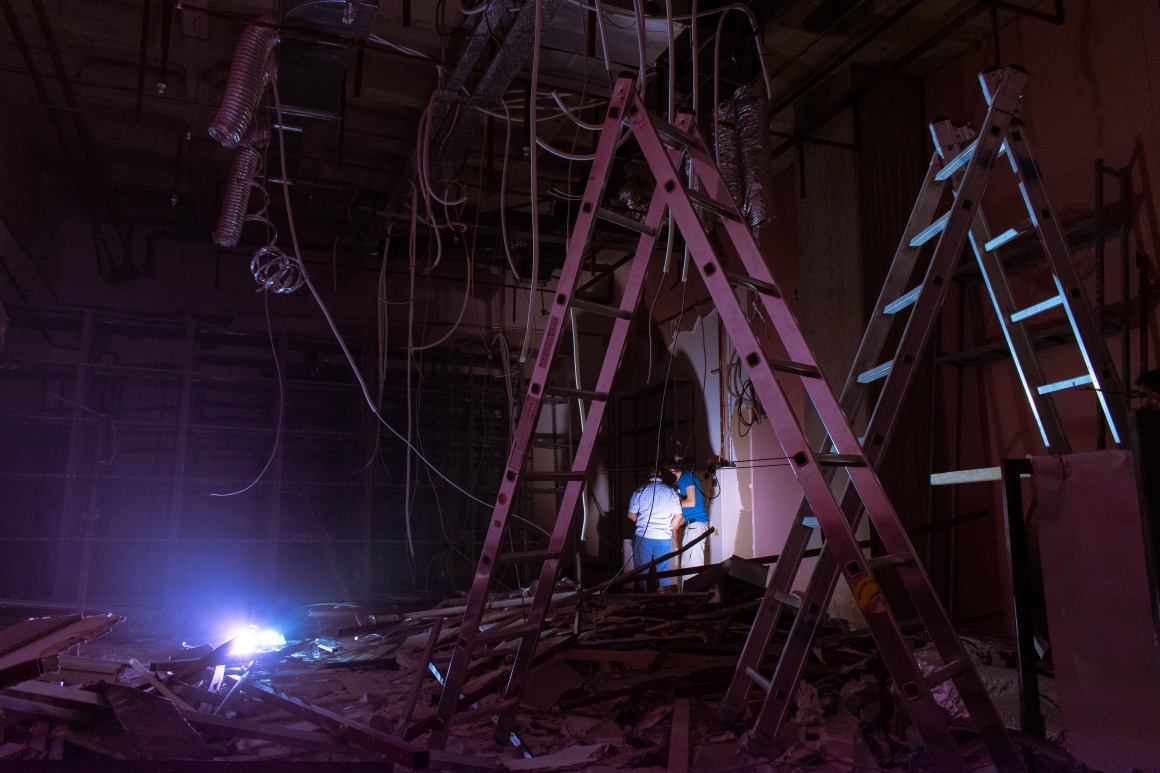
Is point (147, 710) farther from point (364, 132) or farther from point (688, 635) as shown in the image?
point (364, 132)

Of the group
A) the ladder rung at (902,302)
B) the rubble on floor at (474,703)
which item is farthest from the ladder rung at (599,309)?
the rubble on floor at (474,703)

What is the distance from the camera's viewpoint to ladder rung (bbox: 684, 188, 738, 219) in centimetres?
217

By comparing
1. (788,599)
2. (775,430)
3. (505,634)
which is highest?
(775,430)

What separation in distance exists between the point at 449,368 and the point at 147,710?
236 inches

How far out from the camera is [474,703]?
2883mm

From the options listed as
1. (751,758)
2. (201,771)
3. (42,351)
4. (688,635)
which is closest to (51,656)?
(201,771)

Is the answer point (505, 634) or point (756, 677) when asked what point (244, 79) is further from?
point (756, 677)

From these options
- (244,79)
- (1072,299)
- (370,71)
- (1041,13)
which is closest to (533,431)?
(1072,299)

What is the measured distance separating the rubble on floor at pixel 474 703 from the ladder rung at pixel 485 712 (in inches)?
1.0

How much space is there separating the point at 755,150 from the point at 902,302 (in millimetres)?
1893

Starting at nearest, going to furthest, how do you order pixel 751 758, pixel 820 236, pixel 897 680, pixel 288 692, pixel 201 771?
pixel 897 680
pixel 201 771
pixel 751 758
pixel 288 692
pixel 820 236

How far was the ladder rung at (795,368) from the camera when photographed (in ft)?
6.34

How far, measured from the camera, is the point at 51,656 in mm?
2529

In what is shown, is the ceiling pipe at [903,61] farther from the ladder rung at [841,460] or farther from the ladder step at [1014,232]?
the ladder rung at [841,460]
